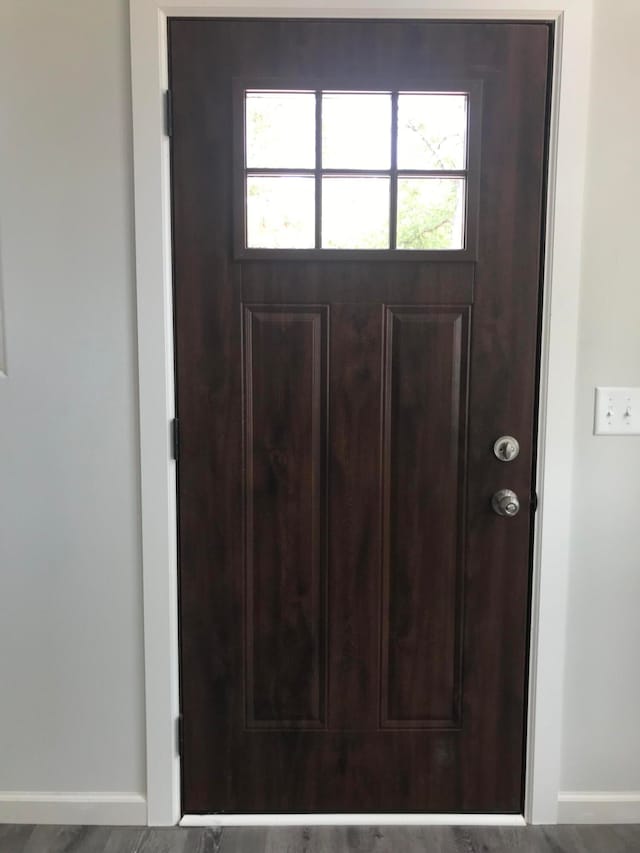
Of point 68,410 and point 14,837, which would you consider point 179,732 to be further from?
point 68,410

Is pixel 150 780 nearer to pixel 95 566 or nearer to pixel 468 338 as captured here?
pixel 95 566

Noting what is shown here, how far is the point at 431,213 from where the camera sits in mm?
1630

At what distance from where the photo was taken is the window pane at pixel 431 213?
1623 mm

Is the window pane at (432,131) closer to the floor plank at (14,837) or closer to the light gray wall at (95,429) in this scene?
the light gray wall at (95,429)

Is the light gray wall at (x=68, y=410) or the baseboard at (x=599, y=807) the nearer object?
the light gray wall at (x=68, y=410)

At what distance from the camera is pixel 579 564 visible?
1.72 metres

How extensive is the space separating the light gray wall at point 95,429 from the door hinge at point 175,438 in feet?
0.32

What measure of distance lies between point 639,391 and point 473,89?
0.88 metres

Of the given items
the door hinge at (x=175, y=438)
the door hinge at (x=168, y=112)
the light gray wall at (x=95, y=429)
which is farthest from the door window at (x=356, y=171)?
the door hinge at (x=175, y=438)

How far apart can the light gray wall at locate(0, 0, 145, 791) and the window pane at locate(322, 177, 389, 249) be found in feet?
1.65

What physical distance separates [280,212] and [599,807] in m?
1.83

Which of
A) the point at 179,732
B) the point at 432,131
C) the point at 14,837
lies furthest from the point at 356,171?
the point at 14,837

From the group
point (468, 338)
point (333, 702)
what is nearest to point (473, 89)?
point (468, 338)

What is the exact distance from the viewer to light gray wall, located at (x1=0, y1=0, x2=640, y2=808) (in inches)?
61.9
